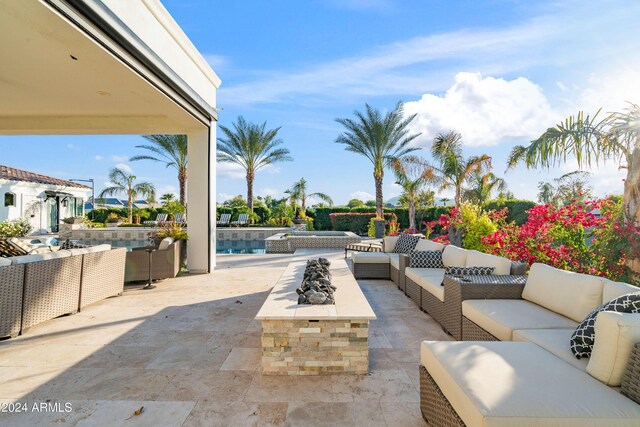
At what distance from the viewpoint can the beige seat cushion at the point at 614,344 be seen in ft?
5.41

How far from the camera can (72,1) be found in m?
2.88

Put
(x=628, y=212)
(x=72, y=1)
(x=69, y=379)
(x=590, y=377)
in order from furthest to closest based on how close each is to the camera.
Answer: (x=628, y=212) < (x=72, y=1) < (x=69, y=379) < (x=590, y=377)

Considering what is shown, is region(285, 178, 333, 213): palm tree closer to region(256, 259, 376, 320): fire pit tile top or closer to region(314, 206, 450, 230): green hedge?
region(314, 206, 450, 230): green hedge

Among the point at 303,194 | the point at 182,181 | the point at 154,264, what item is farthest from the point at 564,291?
the point at 303,194

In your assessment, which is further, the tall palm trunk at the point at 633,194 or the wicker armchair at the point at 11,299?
the tall palm trunk at the point at 633,194

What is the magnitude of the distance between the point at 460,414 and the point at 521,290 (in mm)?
2218

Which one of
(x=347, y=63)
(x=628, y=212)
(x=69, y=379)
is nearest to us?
(x=69, y=379)

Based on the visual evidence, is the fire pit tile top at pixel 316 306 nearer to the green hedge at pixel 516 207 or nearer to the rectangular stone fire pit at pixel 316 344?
the rectangular stone fire pit at pixel 316 344

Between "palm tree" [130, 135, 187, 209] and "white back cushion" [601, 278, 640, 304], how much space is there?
17.0 metres

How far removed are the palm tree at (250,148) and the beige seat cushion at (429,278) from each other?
1423cm

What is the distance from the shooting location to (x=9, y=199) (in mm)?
17438

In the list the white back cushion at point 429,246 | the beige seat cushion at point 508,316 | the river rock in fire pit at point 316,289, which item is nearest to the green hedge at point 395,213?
the white back cushion at point 429,246

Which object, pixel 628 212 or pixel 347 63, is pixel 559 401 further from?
pixel 347 63

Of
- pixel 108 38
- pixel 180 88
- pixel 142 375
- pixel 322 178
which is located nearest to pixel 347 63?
pixel 180 88
